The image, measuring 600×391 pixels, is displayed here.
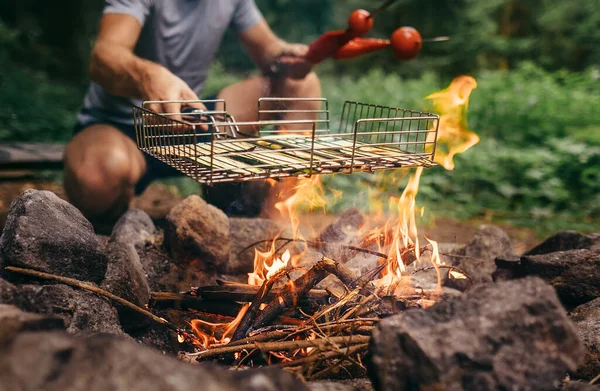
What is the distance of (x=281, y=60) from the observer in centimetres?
396

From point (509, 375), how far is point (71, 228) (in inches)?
72.2

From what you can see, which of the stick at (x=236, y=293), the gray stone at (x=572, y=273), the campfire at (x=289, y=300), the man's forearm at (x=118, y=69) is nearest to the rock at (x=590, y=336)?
the campfire at (x=289, y=300)

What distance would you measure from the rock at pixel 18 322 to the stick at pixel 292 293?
38.0 inches

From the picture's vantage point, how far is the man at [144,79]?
326 cm

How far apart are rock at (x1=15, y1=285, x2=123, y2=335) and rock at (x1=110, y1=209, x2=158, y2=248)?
90 centimetres

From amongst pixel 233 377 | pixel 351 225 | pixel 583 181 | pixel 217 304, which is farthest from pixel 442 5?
pixel 233 377

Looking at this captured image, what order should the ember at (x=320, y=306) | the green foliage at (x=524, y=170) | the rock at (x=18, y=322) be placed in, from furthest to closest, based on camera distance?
1. the green foliage at (x=524, y=170)
2. the ember at (x=320, y=306)
3. the rock at (x=18, y=322)

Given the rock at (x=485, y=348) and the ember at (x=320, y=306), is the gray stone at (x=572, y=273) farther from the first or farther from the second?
the rock at (x=485, y=348)

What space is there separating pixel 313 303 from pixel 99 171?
179 centimetres

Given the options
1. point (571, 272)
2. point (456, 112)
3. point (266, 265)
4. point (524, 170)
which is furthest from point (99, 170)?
point (524, 170)

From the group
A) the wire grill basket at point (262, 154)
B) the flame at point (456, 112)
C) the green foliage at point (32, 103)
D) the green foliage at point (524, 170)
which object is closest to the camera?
the wire grill basket at point (262, 154)

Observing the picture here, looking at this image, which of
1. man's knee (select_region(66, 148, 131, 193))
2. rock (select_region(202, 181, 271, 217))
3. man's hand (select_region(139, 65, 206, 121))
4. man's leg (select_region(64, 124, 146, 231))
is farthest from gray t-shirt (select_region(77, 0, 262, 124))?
man's hand (select_region(139, 65, 206, 121))

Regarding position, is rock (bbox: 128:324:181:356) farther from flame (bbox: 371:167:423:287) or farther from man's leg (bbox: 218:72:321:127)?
man's leg (bbox: 218:72:321:127)

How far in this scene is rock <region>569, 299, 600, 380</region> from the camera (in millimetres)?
2305
